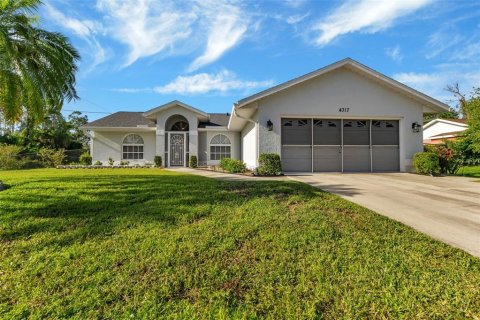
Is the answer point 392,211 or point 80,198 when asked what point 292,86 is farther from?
point 80,198

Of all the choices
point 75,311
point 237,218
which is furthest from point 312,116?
point 75,311

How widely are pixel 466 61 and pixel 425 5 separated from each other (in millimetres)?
14600

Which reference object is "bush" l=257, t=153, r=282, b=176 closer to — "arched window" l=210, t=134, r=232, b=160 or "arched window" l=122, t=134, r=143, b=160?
"arched window" l=210, t=134, r=232, b=160

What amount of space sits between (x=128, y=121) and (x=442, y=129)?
33056mm

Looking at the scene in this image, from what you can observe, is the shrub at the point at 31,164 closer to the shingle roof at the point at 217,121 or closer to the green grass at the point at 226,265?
the shingle roof at the point at 217,121

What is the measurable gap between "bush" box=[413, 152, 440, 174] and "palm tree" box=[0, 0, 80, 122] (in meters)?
15.1

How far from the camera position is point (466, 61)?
19.4m

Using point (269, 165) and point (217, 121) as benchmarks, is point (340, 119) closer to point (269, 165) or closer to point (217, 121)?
point (269, 165)

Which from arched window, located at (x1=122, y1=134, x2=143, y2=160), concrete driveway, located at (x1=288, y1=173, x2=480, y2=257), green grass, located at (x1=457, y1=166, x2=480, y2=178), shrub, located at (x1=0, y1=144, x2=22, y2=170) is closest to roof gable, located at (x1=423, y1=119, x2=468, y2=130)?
green grass, located at (x1=457, y1=166, x2=480, y2=178)

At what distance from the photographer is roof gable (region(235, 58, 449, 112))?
11.6m

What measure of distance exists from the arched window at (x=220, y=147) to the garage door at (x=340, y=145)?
8057 mm

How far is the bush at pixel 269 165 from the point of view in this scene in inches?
443

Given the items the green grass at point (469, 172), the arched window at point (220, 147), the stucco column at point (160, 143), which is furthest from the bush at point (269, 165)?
the stucco column at point (160, 143)

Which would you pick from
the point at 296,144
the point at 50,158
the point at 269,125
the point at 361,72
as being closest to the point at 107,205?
the point at 269,125
